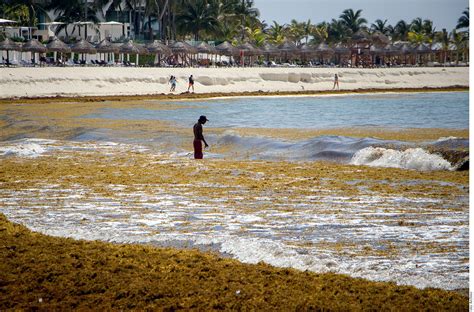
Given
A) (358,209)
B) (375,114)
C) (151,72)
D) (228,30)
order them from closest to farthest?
(358,209) → (375,114) → (151,72) → (228,30)

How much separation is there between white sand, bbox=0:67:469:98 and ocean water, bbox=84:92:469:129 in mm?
5558

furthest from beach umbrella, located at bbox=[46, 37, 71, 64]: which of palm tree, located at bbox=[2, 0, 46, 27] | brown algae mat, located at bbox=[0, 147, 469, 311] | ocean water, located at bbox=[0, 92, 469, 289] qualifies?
brown algae mat, located at bbox=[0, 147, 469, 311]

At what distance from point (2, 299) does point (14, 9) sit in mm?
58701

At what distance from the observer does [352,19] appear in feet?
333

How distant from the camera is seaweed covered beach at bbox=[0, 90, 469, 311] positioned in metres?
5.83

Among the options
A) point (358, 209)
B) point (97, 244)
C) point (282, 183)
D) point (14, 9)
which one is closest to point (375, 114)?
point (282, 183)

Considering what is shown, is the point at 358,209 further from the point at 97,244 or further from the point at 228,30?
the point at 228,30

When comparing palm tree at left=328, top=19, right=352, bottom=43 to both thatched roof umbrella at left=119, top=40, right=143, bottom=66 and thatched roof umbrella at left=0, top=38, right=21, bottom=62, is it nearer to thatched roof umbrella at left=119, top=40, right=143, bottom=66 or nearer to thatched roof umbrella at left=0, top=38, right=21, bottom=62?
thatched roof umbrella at left=119, top=40, right=143, bottom=66

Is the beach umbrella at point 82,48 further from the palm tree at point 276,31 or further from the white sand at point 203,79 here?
the palm tree at point 276,31

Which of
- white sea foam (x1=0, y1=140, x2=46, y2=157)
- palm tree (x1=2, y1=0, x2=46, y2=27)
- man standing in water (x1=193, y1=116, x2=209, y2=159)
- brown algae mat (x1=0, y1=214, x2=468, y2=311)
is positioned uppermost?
palm tree (x1=2, y1=0, x2=46, y2=27)

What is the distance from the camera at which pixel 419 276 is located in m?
6.32

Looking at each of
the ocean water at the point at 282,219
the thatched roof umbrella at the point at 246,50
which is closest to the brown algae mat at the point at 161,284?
the ocean water at the point at 282,219

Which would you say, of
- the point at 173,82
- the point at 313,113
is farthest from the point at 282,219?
the point at 173,82

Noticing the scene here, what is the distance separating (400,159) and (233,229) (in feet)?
22.6
